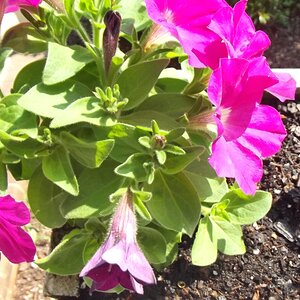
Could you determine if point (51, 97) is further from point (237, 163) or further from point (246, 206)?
point (246, 206)

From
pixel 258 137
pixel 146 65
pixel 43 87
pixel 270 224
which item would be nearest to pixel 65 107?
pixel 43 87

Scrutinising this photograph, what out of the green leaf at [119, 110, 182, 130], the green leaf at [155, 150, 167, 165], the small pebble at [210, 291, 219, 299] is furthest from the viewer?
the small pebble at [210, 291, 219, 299]

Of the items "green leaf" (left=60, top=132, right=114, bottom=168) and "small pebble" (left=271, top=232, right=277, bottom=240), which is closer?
"green leaf" (left=60, top=132, right=114, bottom=168)

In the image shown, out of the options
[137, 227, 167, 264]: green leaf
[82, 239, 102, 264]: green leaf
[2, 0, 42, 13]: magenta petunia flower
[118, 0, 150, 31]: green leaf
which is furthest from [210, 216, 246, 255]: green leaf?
[2, 0, 42, 13]: magenta petunia flower

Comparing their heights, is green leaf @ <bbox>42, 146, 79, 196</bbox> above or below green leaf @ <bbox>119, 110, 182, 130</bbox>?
below

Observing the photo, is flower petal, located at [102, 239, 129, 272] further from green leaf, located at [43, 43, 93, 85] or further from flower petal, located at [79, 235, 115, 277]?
green leaf, located at [43, 43, 93, 85]

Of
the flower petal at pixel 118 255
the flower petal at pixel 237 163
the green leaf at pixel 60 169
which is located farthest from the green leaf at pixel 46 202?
the flower petal at pixel 237 163

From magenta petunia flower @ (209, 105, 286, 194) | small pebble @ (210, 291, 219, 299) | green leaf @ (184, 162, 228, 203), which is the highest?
magenta petunia flower @ (209, 105, 286, 194)

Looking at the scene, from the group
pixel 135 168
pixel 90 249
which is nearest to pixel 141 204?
pixel 135 168
